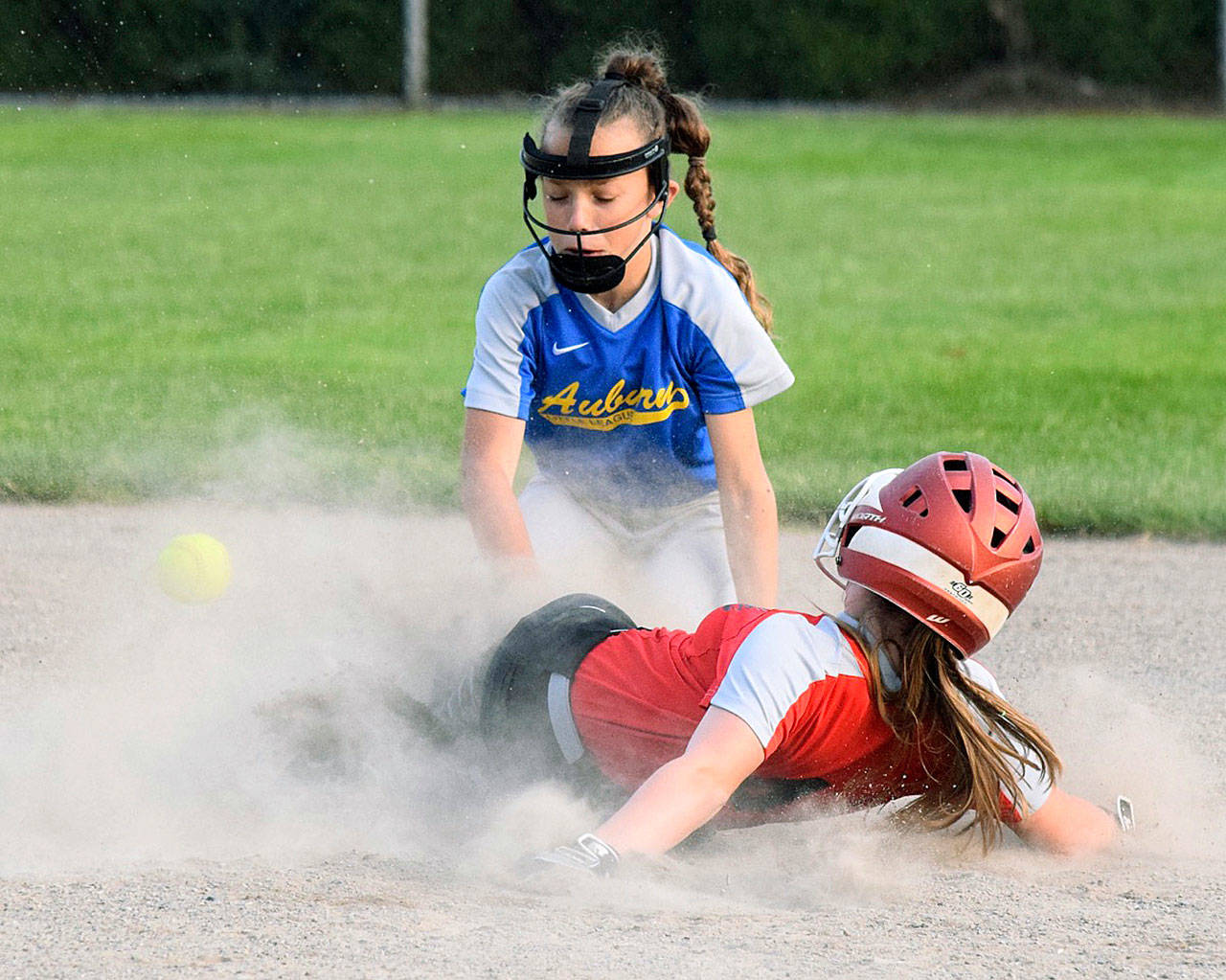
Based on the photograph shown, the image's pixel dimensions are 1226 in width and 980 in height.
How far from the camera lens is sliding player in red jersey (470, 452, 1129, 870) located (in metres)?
3.06

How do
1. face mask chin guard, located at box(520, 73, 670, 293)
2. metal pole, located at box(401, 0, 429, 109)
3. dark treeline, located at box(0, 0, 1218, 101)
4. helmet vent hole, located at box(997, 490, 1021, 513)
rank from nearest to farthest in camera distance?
1. helmet vent hole, located at box(997, 490, 1021, 513)
2. face mask chin guard, located at box(520, 73, 670, 293)
3. metal pole, located at box(401, 0, 429, 109)
4. dark treeline, located at box(0, 0, 1218, 101)

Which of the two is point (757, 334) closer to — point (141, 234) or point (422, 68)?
point (141, 234)

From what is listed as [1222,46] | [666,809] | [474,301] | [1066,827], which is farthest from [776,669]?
[1222,46]

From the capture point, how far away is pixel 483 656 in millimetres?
3838

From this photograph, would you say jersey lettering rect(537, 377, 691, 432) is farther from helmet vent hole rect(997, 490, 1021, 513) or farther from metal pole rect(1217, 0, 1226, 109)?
metal pole rect(1217, 0, 1226, 109)

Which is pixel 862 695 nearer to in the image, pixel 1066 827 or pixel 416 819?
pixel 1066 827

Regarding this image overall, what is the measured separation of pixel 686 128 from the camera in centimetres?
427

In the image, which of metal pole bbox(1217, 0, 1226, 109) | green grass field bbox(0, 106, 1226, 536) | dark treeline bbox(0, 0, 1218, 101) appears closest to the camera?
green grass field bbox(0, 106, 1226, 536)

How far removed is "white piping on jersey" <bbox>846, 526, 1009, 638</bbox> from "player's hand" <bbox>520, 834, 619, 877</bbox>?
0.73 m

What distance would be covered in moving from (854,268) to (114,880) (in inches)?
373

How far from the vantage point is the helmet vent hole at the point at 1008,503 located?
3260 mm

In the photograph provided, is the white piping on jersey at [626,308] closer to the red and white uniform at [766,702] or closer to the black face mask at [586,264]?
the black face mask at [586,264]

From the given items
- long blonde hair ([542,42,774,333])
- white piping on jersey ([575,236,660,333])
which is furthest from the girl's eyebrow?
white piping on jersey ([575,236,660,333])

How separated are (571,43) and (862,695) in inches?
751
